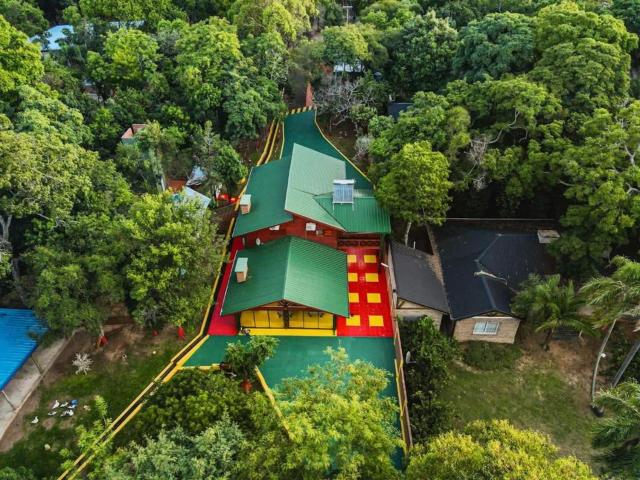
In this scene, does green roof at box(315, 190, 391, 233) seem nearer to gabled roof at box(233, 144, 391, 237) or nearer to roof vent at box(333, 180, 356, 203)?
gabled roof at box(233, 144, 391, 237)

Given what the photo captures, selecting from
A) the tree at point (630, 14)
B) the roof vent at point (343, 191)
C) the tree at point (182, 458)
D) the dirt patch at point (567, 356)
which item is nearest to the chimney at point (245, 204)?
the roof vent at point (343, 191)

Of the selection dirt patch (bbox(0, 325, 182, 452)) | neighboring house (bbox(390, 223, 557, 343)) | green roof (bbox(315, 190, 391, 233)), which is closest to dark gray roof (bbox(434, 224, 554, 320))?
neighboring house (bbox(390, 223, 557, 343))

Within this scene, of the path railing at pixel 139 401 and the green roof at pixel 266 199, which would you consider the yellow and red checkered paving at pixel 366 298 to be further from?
the path railing at pixel 139 401

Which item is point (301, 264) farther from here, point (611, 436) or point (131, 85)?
point (131, 85)

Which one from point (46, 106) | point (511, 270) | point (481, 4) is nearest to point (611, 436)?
point (511, 270)

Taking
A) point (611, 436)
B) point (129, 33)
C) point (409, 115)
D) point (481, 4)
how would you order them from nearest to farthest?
point (611, 436) < point (409, 115) < point (129, 33) < point (481, 4)

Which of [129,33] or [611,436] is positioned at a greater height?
[129,33]
